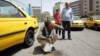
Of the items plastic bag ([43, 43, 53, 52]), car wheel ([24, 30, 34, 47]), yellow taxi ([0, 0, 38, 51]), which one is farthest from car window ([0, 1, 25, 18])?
plastic bag ([43, 43, 53, 52])

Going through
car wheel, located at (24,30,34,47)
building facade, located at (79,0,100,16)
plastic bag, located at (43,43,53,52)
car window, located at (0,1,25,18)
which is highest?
building facade, located at (79,0,100,16)

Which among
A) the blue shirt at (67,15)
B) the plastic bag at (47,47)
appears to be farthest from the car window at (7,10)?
the blue shirt at (67,15)

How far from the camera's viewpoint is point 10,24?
18.3 feet

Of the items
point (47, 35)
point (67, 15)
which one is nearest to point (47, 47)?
point (47, 35)

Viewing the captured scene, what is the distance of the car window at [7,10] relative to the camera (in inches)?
222

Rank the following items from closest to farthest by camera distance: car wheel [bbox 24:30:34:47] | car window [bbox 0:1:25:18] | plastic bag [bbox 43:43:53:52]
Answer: car window [bbox 0:1:25:18], plastic bag [bbox 43:43:53:52], car wheel [bbox 24:30:34:47]

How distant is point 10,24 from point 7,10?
0.58 meters

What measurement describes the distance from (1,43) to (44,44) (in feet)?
5.88

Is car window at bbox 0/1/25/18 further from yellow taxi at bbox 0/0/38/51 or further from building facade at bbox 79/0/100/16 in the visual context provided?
building facade at bbox 79/0/100/16

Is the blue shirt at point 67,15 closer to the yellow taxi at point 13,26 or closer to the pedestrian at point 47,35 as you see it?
the yellow taxi at point 13,26

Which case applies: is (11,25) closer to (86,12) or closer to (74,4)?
(86,12)

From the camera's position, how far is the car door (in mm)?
5203

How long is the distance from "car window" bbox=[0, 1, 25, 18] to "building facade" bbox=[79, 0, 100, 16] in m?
120

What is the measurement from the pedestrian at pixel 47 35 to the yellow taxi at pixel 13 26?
Answer: 0.60 m
